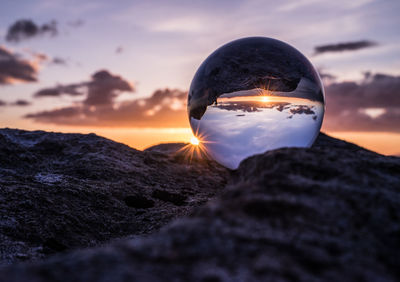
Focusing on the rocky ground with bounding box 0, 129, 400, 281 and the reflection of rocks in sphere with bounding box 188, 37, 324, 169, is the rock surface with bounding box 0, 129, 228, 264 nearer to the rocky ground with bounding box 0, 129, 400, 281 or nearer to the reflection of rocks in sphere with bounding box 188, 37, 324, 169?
the rocky ground with bounding box 0, 129, 400, 281

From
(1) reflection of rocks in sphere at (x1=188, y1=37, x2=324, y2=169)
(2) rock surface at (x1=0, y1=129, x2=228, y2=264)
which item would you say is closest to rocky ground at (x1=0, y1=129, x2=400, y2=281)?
(2) rock surface at (x1=0, y1=129, x2=228, y2=264)

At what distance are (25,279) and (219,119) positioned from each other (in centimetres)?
319

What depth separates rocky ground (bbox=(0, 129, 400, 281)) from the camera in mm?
1533

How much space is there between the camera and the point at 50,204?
4066mm

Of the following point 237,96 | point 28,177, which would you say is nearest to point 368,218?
point 237,96

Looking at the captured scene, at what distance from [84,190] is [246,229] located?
10.9ft

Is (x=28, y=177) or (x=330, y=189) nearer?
→ (x=330, y=189)

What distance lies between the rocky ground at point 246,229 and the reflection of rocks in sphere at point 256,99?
1.09 meters

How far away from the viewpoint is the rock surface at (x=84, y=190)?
12.0 feet

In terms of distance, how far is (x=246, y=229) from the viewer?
1.79m

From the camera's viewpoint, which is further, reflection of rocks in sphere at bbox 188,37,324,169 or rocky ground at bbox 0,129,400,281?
reflection of rocks in sphere at bbox 188,37,324,169

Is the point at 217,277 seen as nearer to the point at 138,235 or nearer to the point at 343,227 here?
the point at 343,227

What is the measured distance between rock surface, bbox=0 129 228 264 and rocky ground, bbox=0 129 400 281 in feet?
0.06

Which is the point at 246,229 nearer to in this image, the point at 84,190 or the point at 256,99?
the point at 256,99
